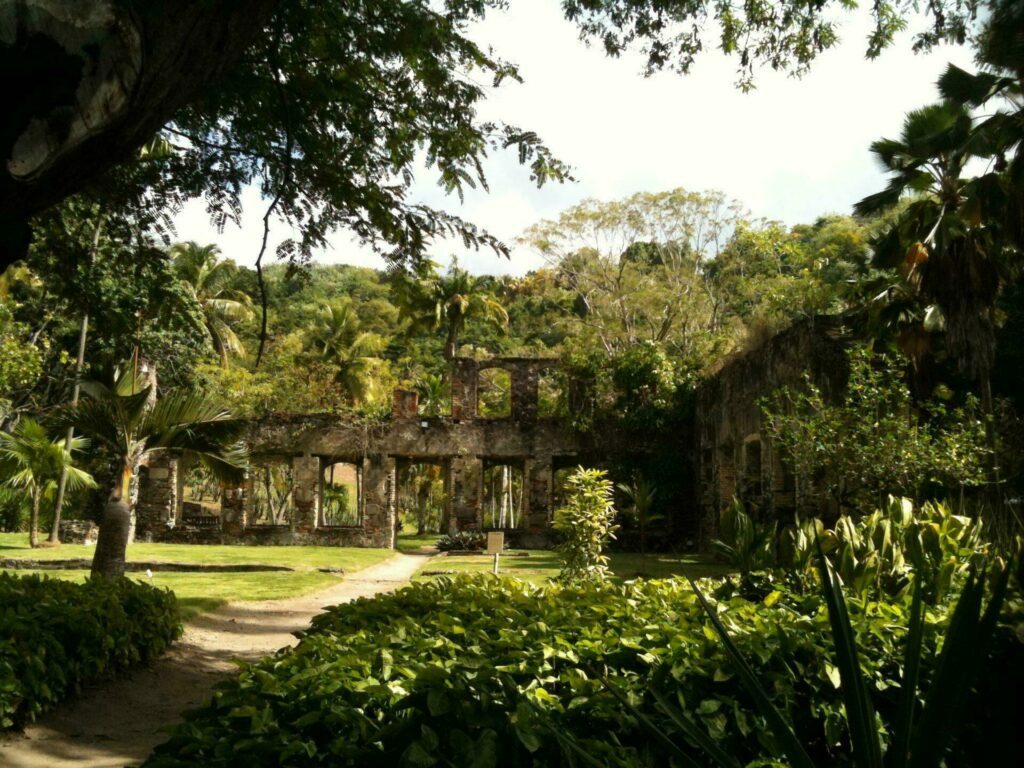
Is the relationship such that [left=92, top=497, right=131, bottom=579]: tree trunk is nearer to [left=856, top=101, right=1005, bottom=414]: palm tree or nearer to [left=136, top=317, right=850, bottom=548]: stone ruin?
[left=856, top=101, right=1005, bottom=414]: palm tree

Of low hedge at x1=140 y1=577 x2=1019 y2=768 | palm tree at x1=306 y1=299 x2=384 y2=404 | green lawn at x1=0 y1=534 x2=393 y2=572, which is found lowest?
green lawn at x1=0 y1=534 x2=393 y2=572

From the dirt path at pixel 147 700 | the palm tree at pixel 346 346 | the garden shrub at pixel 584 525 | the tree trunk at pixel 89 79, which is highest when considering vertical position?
the palm tree at pixel 346 346

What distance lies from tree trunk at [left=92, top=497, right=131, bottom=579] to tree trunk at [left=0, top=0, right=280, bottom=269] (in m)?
6.44

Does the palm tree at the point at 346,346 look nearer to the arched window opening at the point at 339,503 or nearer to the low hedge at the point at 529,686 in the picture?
the arched window opening at the point at 339,503

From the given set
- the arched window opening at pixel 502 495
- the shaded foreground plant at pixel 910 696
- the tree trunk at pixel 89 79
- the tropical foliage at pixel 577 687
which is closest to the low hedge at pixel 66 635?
the tropical foliage at pixel 577 687

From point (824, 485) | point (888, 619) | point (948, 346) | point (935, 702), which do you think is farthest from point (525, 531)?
point (935, 702)

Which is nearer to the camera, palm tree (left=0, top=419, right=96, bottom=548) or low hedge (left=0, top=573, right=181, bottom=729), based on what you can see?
low hedge (left=0, top=573, right=181, bottom=729)

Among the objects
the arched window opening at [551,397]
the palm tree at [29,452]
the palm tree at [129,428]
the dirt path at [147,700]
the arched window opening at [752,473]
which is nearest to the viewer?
the dirt path at [147,700]

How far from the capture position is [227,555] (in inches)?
754

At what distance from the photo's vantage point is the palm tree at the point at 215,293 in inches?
1168

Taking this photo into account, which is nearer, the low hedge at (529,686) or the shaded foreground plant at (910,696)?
the shaded foreground plant at (910,696)

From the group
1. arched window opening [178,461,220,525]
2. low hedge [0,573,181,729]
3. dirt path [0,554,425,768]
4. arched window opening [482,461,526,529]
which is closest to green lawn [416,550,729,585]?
dirt path [0,554,425,768]

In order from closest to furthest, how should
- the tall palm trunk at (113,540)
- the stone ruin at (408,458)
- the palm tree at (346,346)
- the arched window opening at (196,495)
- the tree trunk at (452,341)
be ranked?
the tall palm trunk at (113,540) < the stone ruin at (408,458) < the arched window opening at (196,495) < the palm tree at (346,346) < the tree trunk at (452,341)

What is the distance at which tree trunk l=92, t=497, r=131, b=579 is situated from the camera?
8.81 meters
